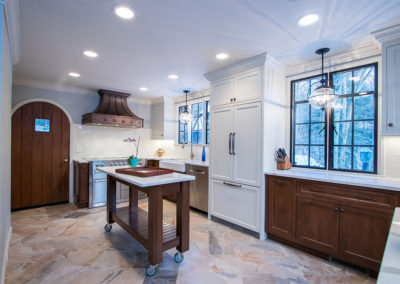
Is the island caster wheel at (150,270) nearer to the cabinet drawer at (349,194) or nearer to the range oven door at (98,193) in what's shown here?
the cabinet drawer at (349,194)

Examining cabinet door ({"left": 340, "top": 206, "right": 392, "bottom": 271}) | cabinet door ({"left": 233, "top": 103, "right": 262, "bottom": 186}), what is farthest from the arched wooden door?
cabinet door ({"left": 340, "top": 206, "right": 392, "bottom": 271})

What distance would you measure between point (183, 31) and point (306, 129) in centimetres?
215

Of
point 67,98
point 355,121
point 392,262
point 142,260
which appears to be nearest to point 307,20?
point 355,121

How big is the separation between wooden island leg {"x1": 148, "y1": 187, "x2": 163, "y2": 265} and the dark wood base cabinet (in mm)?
1465

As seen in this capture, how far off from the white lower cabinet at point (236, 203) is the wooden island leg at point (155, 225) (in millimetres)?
1347

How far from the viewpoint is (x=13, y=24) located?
1.92 m

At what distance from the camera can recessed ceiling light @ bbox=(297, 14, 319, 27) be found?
1878 mm

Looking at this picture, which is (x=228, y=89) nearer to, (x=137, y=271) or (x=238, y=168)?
(x=238, y=168)

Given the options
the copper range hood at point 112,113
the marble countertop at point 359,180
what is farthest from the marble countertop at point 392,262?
the copper range hood at point 112,113

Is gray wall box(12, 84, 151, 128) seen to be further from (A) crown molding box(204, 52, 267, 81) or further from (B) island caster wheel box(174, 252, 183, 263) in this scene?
(B) island caster wheel box(174, 252, 183, 263)

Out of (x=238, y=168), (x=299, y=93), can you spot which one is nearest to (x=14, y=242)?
(x=238, y=168)

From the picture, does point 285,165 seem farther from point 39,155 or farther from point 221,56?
point 39,155

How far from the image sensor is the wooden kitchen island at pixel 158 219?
2014 millimetres

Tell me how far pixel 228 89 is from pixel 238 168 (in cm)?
121
